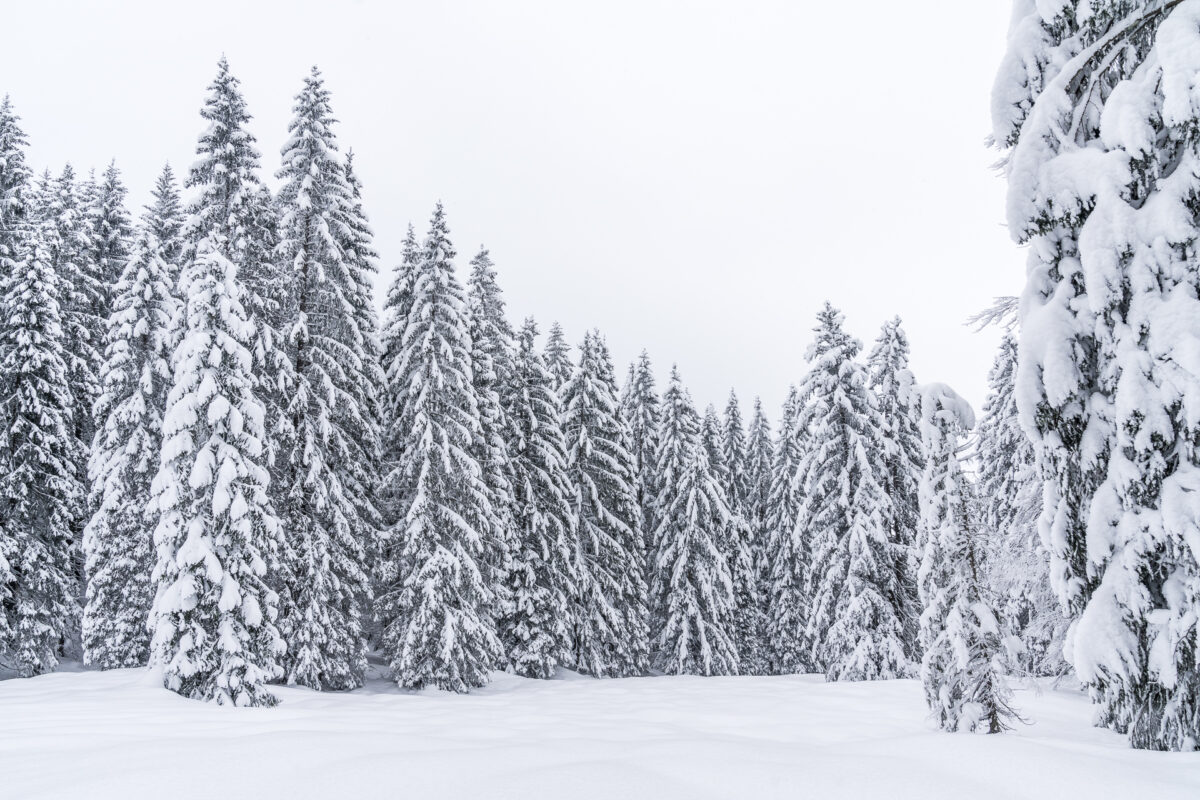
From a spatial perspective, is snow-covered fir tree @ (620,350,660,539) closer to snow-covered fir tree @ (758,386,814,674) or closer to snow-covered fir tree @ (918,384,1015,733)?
snow-covered fir tree @ (758,386,814,674)

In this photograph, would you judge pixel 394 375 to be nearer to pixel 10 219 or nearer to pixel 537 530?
pixel 537 530

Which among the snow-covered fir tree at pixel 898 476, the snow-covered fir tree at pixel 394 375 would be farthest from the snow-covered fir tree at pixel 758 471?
the snow-covered fir tree at pixel 394 375

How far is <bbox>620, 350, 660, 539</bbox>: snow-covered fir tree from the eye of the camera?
1474 inches

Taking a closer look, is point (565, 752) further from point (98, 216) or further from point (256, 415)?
point (98, 216)

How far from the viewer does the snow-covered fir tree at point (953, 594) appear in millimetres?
8445

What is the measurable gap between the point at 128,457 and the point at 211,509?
8.21 metres

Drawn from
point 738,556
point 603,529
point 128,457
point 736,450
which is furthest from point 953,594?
point 736,450

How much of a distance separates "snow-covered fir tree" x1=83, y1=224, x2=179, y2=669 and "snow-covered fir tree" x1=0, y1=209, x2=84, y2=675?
177cm

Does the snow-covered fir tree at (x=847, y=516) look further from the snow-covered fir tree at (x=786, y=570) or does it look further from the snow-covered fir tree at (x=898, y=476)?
the snow-covered fir tree at (x=786, y=570)

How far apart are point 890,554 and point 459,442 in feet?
51.0

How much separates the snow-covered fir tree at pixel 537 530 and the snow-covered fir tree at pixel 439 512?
2.24m

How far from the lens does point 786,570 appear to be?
36188 millimetres

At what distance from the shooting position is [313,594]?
19688mm

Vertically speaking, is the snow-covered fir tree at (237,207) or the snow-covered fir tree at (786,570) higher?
the snow-covered fir tree at (237,207)
